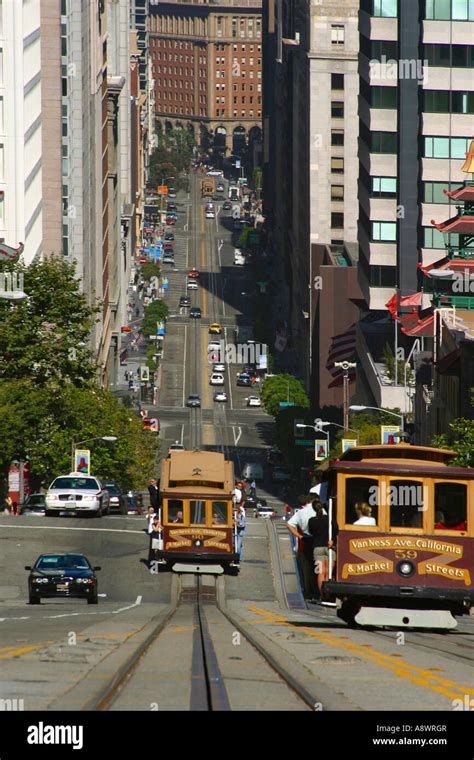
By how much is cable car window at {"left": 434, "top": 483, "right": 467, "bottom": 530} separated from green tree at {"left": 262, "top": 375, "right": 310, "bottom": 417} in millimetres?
135933

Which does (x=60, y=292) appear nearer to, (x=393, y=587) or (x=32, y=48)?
(x=32, y=48)

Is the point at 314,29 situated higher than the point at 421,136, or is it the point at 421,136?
the point at 314,29

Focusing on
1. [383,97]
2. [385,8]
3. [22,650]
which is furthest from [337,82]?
[22,650]

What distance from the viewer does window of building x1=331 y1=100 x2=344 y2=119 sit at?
178750 millimetres

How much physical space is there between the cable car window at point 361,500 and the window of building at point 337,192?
15161 cm

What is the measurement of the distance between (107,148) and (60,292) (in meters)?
114

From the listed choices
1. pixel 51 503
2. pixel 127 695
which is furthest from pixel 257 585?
pixel 127 695

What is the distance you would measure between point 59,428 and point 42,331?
451 centimetres

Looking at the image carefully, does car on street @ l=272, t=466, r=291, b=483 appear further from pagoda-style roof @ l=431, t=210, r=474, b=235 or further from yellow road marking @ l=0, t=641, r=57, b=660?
yellow road marking @ l=0, t=641, r=57, b=660

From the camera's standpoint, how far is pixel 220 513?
161 ft

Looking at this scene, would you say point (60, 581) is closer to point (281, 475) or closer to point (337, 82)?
point (281, 475)

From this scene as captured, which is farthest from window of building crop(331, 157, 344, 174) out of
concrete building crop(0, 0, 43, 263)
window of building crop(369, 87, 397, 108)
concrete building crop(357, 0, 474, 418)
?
concrete building crop(0, 0, 43, 263)

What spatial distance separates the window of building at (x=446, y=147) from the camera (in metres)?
119

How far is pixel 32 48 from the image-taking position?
105375 millimetres
